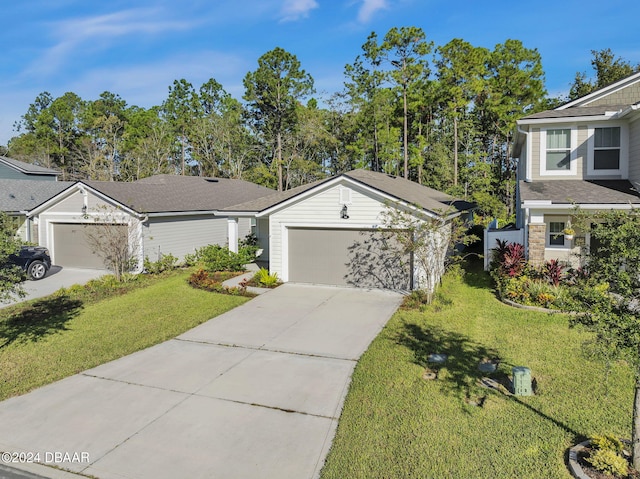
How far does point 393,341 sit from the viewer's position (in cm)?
920

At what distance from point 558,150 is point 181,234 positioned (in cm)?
1504

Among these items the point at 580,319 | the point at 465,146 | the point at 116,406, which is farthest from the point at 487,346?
the point at 465,146

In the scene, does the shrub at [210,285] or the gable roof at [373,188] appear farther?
the shrub at [210,285]

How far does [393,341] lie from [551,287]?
5.42m

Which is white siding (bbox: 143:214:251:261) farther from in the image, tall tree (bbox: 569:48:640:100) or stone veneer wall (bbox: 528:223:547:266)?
tall tree (bbox: 569:48:640:100)

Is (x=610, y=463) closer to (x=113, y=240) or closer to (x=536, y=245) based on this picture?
(x=536, y=245)

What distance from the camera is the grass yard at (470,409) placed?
4898 millimetres

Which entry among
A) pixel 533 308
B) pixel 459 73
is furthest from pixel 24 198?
pixel 459 73

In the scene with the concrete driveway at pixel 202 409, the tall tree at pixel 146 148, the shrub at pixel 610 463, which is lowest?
the concrete driveway at pixel 202 409

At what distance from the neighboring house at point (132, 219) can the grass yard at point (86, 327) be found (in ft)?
11.1

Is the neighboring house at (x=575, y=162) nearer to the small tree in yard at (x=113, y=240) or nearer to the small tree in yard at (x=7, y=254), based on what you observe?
the small tree in yard at (x=7, y=254)

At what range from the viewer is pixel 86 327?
35.0ft

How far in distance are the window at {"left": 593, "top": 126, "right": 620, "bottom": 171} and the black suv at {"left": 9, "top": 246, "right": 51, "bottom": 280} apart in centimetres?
1993

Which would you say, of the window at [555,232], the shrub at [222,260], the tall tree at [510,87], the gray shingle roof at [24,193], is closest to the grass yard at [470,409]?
the window at [555,232]
